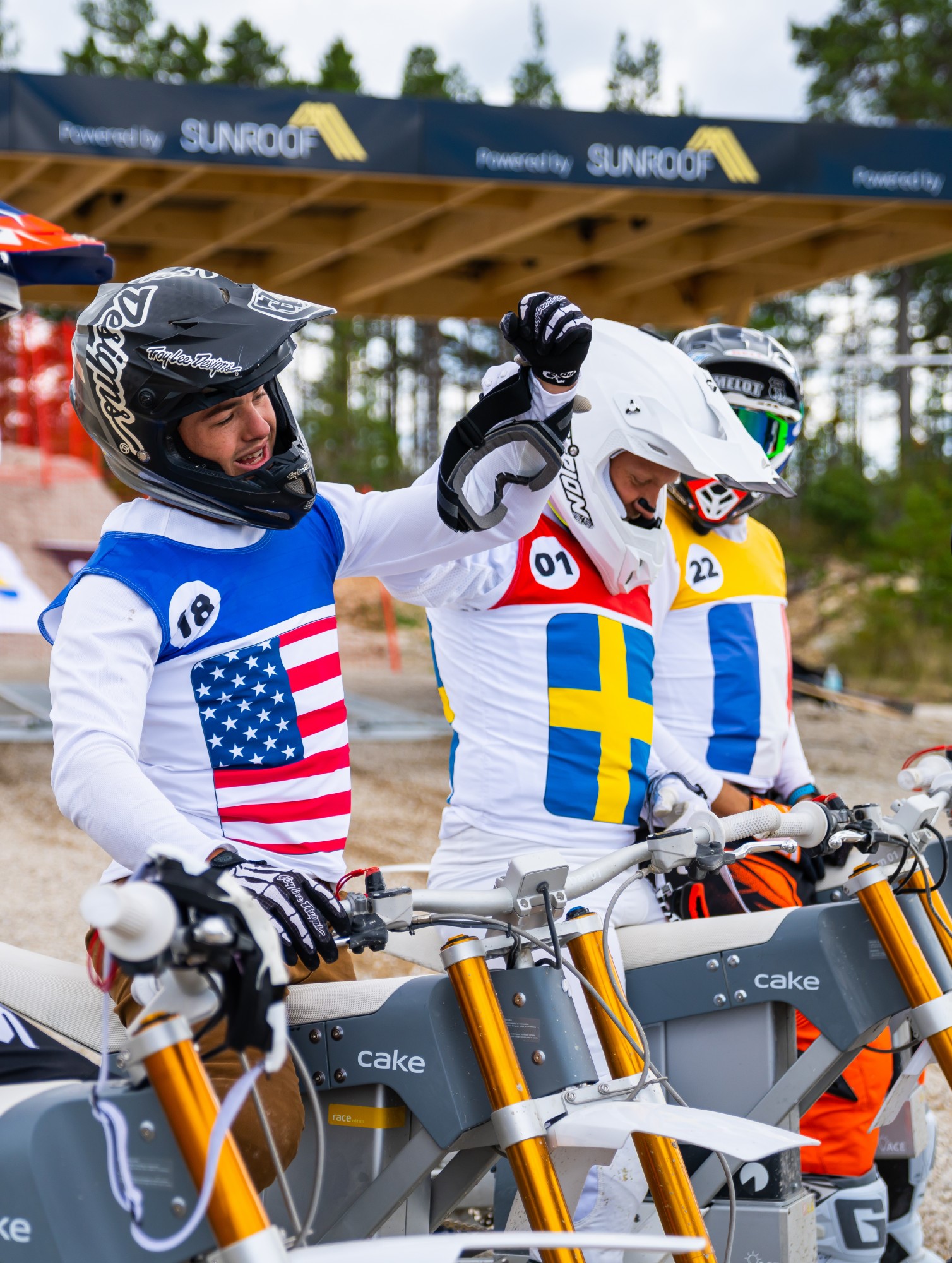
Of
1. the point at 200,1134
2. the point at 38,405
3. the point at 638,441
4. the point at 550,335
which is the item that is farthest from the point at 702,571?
the point at 38,405

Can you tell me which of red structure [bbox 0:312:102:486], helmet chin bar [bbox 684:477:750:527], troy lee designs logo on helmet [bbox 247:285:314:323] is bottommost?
Answer: helmet chin bar [bbox 684:477:750:527]

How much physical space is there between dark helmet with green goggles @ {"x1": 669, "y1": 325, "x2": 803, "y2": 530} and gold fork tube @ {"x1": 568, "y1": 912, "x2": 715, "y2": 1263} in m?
1.50

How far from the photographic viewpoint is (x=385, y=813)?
750 centimetres

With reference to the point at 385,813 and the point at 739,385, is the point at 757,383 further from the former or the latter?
the point at 385,813

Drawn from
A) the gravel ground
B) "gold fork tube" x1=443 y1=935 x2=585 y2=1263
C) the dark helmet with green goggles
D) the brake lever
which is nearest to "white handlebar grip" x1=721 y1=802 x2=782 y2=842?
the brake lever

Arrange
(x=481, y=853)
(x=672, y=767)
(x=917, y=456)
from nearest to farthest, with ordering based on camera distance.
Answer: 1. (x=481, y=853)
2. (x=672, y=767)
3. (x=917, y=456)

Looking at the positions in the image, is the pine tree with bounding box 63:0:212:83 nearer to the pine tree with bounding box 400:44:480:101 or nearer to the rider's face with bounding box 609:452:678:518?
the pine tree with bounding box 400:44:480:101

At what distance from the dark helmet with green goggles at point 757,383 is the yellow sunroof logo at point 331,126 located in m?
5.35

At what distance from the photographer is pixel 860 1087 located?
272 cm

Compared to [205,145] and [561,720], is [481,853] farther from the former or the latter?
[205,145]

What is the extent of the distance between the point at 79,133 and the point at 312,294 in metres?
3.51

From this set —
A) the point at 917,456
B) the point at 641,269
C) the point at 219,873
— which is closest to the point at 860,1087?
the point at 219,873

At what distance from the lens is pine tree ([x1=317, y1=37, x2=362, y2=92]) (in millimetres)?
27172

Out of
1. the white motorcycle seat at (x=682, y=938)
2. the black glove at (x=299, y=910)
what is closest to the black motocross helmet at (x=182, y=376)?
the black glove at (x=299, y=910)
